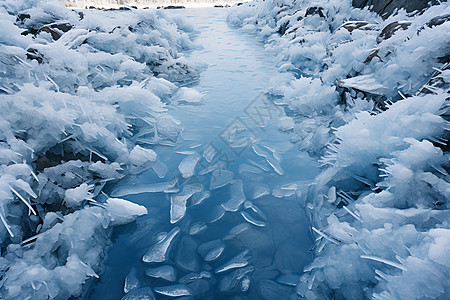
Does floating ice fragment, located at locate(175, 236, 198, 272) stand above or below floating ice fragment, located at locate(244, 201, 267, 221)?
below

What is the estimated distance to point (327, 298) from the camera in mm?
1537

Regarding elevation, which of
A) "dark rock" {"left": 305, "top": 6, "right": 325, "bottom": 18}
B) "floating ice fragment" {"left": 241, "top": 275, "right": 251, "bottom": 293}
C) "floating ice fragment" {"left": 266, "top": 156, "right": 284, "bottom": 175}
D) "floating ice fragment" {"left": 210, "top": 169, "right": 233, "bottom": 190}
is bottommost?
"floating ice fragment" {"left": 241, "top": 275, "right": 251, "bottom": 293}

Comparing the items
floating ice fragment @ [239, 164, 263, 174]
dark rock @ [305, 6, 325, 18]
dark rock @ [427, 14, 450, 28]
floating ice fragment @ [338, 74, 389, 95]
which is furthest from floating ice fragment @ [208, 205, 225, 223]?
dark rock @ [305, 6, 325, 18]

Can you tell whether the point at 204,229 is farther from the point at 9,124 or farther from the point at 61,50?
the point at 61,50

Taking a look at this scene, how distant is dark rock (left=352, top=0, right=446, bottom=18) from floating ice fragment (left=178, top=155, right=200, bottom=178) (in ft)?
15.9

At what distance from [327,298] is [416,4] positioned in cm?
588

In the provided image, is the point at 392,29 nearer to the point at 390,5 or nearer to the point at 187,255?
the point at 390,5

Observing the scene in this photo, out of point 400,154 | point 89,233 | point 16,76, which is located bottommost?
point 89,233

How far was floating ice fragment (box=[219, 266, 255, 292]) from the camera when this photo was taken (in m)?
1.72

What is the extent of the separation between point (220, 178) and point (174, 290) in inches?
52.5

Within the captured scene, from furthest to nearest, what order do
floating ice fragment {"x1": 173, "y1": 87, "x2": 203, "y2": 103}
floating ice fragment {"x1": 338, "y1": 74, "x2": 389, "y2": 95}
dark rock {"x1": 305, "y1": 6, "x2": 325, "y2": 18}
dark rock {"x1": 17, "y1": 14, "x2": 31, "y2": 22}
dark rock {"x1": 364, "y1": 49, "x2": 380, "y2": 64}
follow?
dark rock {"x1": 305, "y1": 6, "x2": 325, "y2": 18} < dark rock {"x1": 17, "y1": 14, "x2": 31, "y2": 22} < floating ice fragment {"x1": 173, "y1": 87, "x2": 203, "y2": 103} < dark rock {"x1": 364, "y1": 49, "x2": 380, "y2": 64} < floating ice fragment {"x1": 338, "y1": 74, "x2": 389, "y2": 95}

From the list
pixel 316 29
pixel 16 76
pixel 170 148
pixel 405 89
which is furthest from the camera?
pixel 316 29

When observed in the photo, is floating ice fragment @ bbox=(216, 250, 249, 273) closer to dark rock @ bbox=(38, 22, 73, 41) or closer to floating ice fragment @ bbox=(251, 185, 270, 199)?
floating ice fragment @ bbox=(251, 185, 270, 199)

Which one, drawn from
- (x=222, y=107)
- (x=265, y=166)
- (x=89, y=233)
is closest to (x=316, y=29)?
(x=222, y=107)
